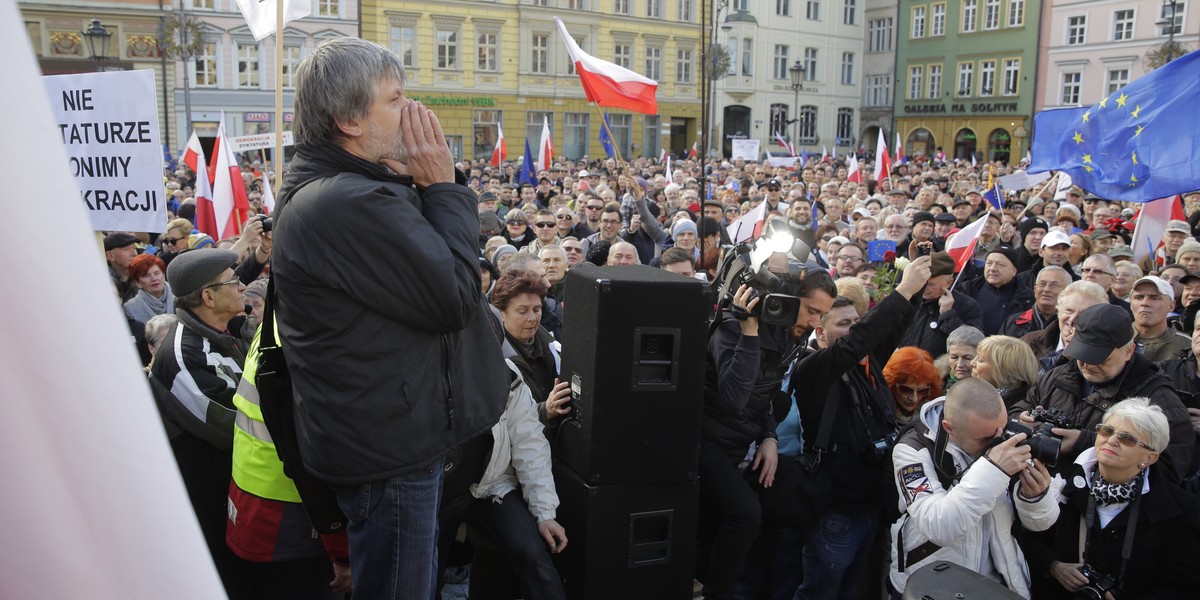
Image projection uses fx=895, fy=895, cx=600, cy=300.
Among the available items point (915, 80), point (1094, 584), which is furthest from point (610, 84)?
point (915, 80)

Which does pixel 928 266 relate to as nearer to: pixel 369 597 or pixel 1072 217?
pixel 369 597

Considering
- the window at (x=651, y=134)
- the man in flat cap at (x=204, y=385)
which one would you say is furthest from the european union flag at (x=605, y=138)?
the window at (x=651, y=134)

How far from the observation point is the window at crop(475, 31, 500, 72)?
39938 mm

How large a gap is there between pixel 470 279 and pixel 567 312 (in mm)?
1264

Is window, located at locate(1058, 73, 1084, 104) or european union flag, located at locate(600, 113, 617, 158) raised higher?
window, located at locate(1058, 73, 1084, 104)

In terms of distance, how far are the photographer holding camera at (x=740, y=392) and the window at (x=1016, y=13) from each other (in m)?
47.3

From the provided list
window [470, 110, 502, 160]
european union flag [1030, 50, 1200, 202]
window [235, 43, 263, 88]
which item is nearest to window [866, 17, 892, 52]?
window [470, 110, 502, 160]

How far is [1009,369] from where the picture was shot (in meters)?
4.20

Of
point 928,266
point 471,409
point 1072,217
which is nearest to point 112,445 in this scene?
point 471,409

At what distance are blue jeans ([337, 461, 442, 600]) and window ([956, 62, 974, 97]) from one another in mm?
50355

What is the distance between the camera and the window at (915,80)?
49344 millimetres

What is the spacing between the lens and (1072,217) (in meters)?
10.0

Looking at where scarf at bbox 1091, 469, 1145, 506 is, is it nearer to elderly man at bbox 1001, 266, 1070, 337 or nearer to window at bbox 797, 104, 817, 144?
elderly man at bbox 1001, 266, 1070, 337

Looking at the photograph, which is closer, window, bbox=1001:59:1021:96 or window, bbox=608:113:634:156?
window, bbox=608:113:634:156
